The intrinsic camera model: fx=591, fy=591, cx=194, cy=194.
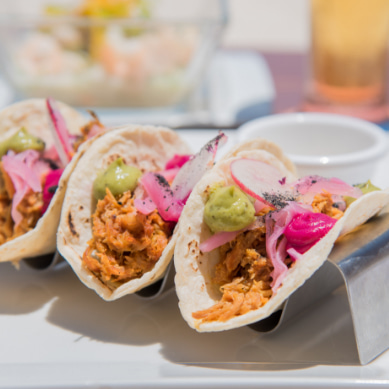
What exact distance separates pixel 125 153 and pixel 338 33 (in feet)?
10.1

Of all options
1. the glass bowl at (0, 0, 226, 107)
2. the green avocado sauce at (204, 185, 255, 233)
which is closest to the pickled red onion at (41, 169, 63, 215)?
the green avocado sauce at (204, 185, 255, 233)

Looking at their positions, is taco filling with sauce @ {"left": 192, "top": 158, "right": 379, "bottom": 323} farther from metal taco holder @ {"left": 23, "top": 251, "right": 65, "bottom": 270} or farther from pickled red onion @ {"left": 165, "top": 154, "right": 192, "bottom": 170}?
metal taco holder @ {"left": 23, "top": 251, "right": 65, "bottom": 270}

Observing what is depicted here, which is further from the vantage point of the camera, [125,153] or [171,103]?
[171,103]

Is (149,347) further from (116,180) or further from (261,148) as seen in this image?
(261,148)

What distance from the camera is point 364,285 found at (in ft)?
7.95

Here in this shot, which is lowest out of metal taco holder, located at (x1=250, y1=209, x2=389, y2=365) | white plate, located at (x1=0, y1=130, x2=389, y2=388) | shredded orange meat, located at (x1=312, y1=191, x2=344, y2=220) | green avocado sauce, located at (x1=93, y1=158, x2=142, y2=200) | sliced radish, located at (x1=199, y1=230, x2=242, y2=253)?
white plate, located at (x1=0, y1=130, x2=389, y2=388)

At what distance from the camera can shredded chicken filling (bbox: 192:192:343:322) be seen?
2.44 meters

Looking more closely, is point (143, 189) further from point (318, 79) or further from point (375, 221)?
point (318, 79)

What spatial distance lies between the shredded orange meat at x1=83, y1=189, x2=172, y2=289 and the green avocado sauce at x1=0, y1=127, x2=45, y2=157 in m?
0.74

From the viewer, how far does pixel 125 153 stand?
3080 mm

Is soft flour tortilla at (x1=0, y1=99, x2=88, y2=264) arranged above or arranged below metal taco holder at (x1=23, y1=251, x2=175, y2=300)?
above

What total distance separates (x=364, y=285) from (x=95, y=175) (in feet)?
4.57

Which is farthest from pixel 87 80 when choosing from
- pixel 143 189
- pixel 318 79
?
pixel 143 189

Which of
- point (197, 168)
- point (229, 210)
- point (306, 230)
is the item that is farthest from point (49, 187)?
point (306, 230)
